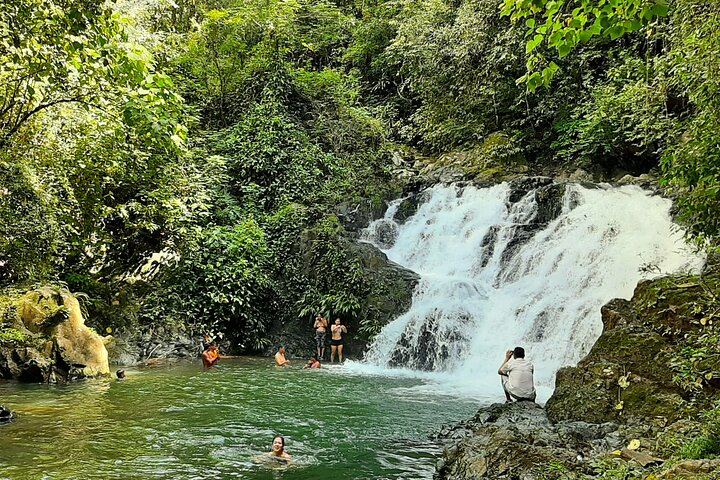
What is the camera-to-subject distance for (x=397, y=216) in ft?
67.8

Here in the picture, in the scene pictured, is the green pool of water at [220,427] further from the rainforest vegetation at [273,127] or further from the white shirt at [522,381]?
the rainforest vegetation at [273,127]

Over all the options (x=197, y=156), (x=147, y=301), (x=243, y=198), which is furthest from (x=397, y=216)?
(x=147, y=301)

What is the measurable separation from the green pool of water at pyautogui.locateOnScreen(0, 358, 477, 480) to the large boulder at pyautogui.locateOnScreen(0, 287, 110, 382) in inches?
17.0

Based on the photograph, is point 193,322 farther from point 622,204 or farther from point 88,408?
point 622,204

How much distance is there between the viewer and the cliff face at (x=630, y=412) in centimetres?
501

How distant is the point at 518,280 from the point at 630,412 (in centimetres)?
839

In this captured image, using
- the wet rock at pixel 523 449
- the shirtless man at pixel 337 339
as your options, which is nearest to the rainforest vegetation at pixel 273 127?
the shirtless man at pixel 337 339

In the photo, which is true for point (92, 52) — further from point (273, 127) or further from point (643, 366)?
point (273, 127)

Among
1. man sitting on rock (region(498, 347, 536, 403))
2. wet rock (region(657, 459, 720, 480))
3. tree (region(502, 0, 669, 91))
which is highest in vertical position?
tree (region(502, 0, 669, 91))

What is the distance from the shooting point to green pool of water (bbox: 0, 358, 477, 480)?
22.2ft

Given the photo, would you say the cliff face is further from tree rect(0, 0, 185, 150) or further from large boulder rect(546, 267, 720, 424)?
tree rect(0, 0, 185, 150)

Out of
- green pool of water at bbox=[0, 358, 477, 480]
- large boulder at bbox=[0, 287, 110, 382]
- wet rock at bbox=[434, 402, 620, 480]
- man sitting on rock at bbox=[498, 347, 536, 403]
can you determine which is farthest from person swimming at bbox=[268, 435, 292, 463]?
large boulder at bbox=[0, 287, 110, 382]

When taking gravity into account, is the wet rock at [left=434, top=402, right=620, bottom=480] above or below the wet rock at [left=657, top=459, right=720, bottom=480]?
below

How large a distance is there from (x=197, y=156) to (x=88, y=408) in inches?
474
